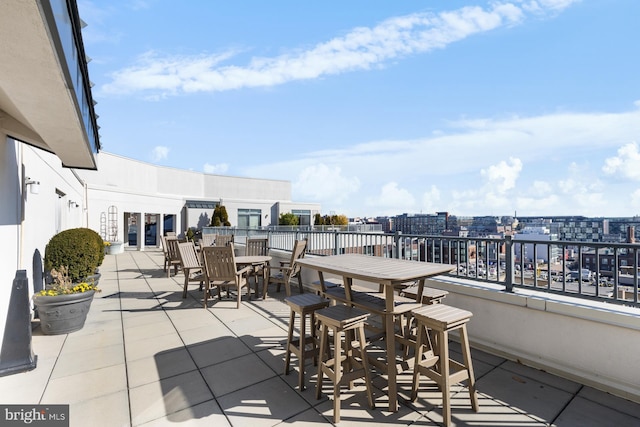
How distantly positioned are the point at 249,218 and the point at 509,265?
2368 cm

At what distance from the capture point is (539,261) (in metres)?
3.25

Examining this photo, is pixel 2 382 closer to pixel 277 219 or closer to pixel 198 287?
pixel 198 287

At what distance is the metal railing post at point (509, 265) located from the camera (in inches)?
126

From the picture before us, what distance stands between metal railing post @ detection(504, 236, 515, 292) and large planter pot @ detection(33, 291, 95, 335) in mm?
5369

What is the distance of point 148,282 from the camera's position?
7.18 m

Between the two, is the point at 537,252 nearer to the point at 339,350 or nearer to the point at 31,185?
the point at 339,350

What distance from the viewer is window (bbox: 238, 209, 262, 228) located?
2483cm

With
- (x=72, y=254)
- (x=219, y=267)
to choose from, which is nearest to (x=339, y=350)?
(x=219, y=267)

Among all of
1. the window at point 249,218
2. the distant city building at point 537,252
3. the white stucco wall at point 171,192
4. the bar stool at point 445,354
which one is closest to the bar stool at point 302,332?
the bar stool at point 445,354

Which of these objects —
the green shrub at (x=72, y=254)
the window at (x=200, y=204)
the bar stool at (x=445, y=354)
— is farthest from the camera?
the window at (x=200, y=204)

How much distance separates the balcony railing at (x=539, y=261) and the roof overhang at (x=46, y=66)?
4000 millimetres

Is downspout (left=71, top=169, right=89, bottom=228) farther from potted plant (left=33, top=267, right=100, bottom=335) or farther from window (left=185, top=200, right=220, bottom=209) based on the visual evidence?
potted plant (left=33, top=267, right=100, bottom=335)

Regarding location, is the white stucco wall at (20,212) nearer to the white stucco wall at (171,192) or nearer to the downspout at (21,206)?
the downspout at (21,206)

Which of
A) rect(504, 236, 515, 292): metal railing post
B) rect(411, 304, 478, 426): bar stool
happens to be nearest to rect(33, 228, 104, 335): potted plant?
rect(411, 304, 478, 426): bar stool
